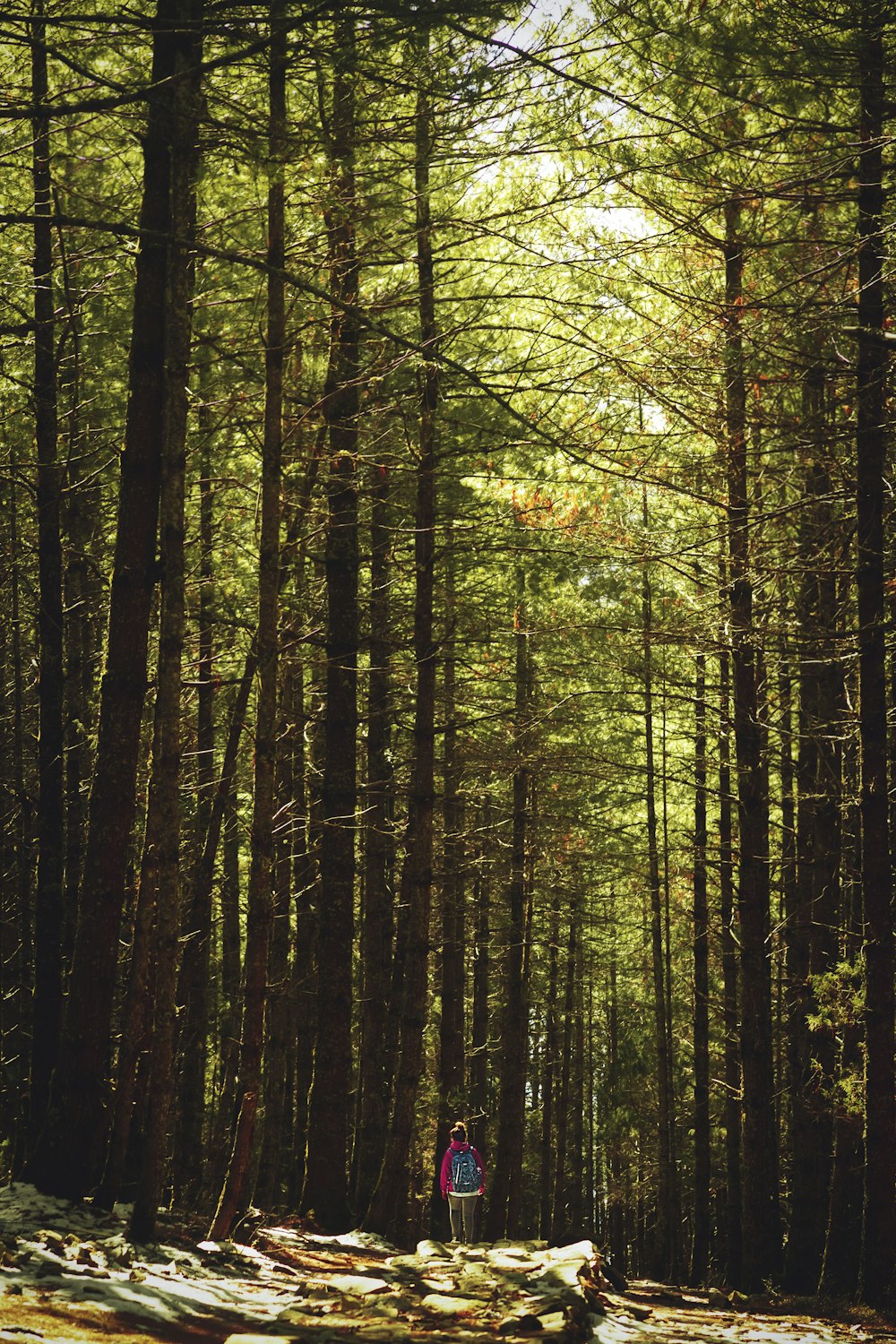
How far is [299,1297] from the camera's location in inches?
282

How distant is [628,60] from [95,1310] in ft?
29.8

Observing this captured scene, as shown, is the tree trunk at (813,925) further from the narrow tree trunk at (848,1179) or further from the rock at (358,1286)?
the rock at (358,1286)

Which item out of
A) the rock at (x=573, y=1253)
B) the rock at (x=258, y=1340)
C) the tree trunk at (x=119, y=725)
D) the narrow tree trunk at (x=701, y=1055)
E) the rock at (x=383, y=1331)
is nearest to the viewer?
the rock at (x=258, y=1340)

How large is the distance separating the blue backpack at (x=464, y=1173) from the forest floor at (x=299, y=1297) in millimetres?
2110

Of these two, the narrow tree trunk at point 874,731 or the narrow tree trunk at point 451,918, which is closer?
Result: the narrow tree trunk at point 874,731

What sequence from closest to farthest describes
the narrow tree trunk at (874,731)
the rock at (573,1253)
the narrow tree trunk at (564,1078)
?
the narrow tree trunk at (874,731), the rock at (573,1253), the narrow tree trunk at (564,1078)

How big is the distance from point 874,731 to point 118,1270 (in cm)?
708

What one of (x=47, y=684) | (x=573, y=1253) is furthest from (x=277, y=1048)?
(x=47, y=684)

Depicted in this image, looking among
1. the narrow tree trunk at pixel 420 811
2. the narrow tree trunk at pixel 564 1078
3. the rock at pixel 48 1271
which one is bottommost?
the narrow tree trunk at pixel 564 1078

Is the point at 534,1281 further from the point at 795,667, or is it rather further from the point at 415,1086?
the point at 795,667

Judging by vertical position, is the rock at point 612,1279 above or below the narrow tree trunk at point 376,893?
below

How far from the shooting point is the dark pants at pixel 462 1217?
1232 centimetres

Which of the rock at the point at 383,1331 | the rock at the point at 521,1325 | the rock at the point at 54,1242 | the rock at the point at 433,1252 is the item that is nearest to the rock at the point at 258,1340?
the rock at the point at 383,1331

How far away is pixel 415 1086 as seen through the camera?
12.0 metres
